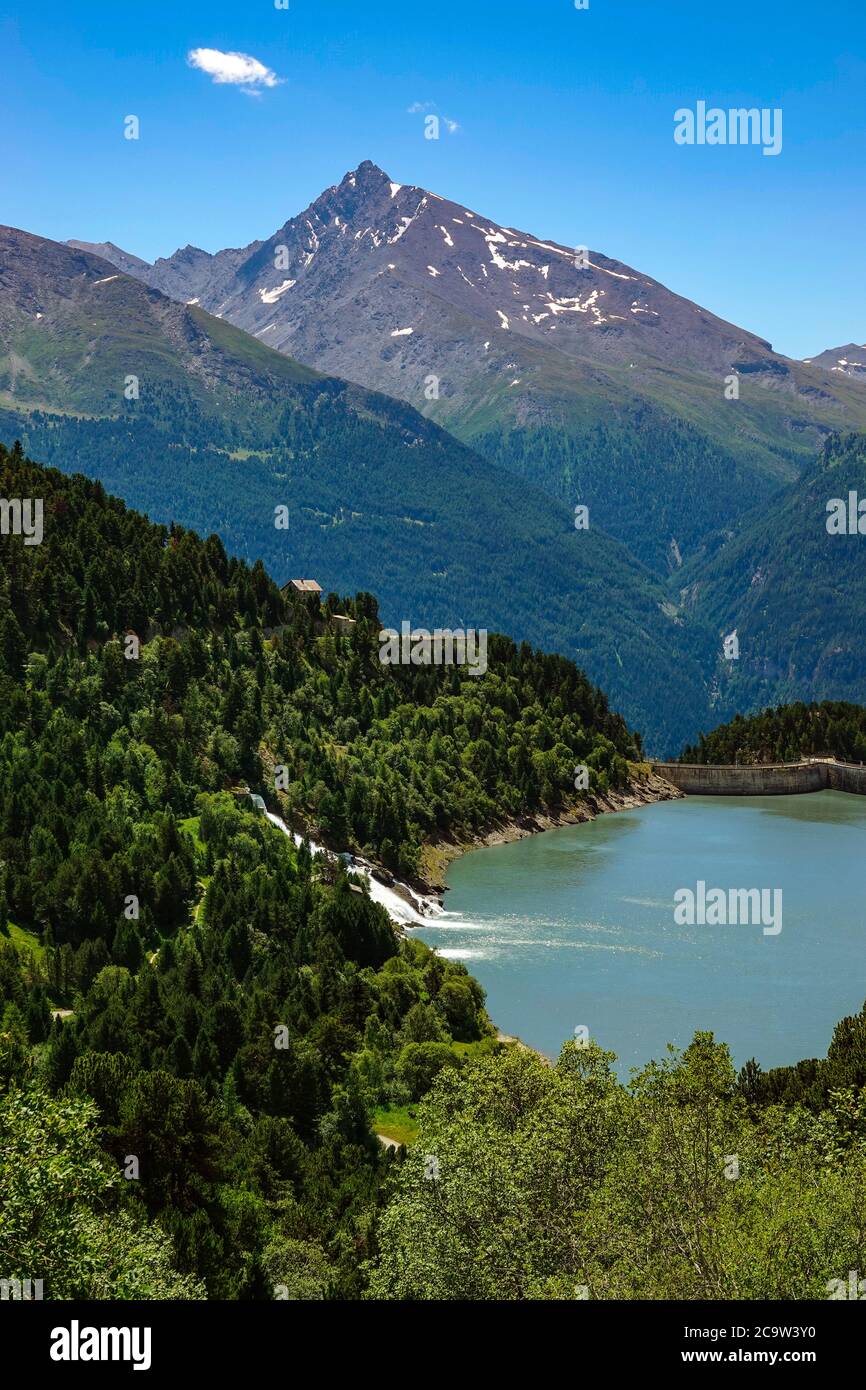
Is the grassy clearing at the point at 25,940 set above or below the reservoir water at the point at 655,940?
above

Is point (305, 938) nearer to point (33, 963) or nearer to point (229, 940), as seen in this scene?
point (229, 940)

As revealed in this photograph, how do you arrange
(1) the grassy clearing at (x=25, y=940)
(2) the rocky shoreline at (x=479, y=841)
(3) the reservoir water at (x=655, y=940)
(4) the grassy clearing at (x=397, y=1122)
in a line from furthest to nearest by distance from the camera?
(2) the rocky shoreline at (x=479, y=841) < (3) the reservoir water at (x=655, y=940) < (1) the grassy clearing at (x=25, y=940) < (4) the grassy clearing at (x=397, y=1122)

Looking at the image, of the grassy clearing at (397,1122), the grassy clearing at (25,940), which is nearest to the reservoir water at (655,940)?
the grassy clearing at (397,1122)

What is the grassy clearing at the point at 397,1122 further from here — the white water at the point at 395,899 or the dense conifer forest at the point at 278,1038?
the white water at the point at 395,899

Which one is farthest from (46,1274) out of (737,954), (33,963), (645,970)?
(737,954)

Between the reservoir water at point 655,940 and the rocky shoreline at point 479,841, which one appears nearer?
the reservoir water at point 655,940

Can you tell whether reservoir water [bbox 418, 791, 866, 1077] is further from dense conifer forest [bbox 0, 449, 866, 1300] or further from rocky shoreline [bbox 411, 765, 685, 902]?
dense conifer forest [bbox 0, 449, 866, 1300]
